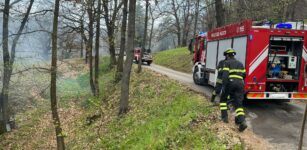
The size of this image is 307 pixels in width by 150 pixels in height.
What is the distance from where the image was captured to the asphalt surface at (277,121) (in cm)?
835

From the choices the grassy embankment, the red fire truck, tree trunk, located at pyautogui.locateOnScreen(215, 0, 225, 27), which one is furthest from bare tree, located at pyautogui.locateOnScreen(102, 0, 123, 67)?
the red fire truck

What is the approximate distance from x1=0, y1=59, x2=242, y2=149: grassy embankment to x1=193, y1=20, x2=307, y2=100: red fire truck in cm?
187

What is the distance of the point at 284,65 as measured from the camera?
37.1 feet

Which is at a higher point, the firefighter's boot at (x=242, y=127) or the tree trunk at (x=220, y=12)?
the tree trunk at (x=220, y=12)

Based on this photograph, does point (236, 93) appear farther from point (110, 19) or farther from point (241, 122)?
point (110, 19)

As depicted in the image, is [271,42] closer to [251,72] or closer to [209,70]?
[251,72]

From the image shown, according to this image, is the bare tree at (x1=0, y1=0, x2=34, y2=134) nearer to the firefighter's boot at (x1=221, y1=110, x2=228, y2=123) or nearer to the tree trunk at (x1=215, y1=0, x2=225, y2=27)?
the tree trunk at (x1=215, y1=0, x2=225, y2=27)

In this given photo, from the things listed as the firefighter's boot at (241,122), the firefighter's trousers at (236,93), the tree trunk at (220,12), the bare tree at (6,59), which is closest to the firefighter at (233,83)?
the firefighter's trousers at (236,93)

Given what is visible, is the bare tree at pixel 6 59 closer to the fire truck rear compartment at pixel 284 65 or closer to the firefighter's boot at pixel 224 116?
the firefighter's boot at pixel 224 116

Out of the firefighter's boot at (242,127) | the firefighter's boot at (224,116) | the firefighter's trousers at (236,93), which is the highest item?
the firefighter's trousers at (236,93)

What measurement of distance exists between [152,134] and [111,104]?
791 cm

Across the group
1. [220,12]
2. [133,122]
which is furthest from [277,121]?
[220,12]

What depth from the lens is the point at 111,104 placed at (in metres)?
18.1

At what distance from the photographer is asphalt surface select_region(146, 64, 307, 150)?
27.4ft
